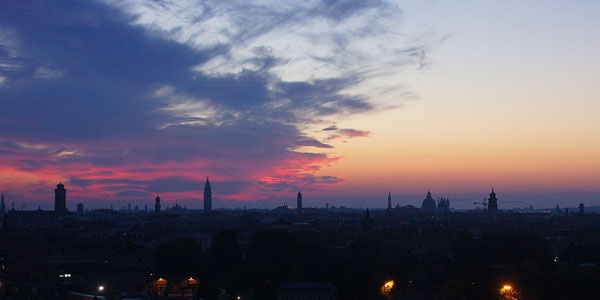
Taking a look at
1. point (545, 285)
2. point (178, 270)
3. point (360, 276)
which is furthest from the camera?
point (178, 270)

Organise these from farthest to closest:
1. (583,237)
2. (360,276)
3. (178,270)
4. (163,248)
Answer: (583,237) < (163,248) < (178,270) < (360,276)

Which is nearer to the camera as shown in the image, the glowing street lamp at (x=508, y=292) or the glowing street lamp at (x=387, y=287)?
the glowing street lamp at (x=508, y=292)

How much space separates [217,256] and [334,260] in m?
9.63

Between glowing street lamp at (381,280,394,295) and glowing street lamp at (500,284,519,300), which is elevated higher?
glowing street lamp at (500,284,519,300)

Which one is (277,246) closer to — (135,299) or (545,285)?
(135,299)

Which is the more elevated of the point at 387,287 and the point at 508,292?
the point at 508,292

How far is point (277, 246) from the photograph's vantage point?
5594 cm

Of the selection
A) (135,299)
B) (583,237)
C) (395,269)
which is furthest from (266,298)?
(583,237)

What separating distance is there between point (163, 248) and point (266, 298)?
772 inches

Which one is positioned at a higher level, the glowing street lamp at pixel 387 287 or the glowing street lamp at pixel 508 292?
the glowing street lamp at pixel 508 292

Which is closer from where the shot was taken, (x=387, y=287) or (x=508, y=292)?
(x=508, y=292)

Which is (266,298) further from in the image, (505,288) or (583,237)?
(583,237)

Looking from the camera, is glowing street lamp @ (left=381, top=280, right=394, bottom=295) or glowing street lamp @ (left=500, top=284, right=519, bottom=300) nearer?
glowing street lamp @ (left=500, top=284, right=519, bottom=300)

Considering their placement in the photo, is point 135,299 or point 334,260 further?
point 334,260
